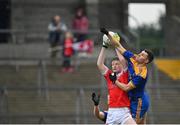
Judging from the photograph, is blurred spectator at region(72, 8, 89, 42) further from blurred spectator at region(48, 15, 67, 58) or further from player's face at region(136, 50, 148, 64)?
player's face at region(136, 50, 148, 64)

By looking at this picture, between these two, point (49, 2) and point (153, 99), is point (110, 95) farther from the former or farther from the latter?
point (49, 2)

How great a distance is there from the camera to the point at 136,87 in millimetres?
12891

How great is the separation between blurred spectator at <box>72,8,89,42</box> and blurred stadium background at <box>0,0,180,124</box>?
14.5 inches

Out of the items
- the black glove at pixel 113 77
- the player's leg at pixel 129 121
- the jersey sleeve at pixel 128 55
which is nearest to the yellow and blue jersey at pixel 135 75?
the jersey sleeve at pixel 128 55

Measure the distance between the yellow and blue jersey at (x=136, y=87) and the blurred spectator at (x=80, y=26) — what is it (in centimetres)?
1267

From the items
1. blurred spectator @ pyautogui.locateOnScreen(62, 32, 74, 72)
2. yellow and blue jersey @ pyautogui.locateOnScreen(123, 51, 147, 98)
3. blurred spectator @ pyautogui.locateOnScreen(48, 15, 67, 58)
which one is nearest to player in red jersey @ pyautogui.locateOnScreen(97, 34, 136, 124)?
yellow and blue jersey @ pyautogui.locateOnScreen(123, 51, 147, 98)

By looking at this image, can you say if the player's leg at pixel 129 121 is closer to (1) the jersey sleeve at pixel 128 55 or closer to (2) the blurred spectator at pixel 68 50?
(1) the jersey sleeve at pixel 128 55

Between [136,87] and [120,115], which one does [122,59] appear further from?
[120,115]

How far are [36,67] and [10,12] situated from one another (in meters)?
5.01

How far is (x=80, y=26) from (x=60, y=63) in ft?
8.59

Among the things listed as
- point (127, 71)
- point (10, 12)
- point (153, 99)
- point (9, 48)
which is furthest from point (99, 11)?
point (127, 71)

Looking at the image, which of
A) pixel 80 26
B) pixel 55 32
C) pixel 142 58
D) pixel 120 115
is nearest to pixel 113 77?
pixel 142 58

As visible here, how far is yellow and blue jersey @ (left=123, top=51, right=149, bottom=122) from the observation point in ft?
42.3

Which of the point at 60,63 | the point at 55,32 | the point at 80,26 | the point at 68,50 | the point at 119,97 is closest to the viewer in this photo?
the point at 119,97
